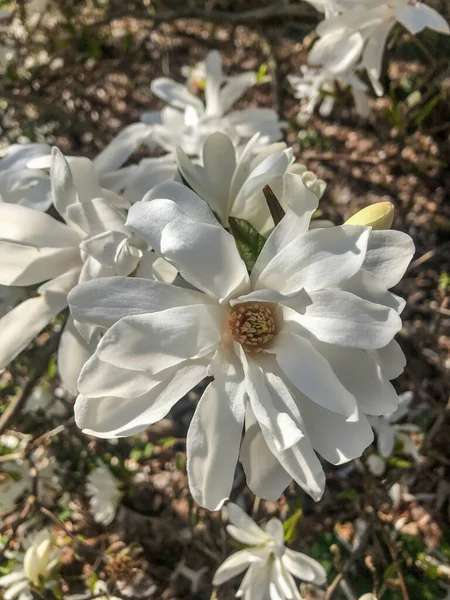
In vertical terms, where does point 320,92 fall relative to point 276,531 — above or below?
above

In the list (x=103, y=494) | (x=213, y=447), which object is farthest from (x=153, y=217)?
(x=103, y=494)

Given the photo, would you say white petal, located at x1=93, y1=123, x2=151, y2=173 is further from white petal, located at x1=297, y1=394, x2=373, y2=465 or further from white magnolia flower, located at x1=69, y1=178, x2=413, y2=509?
white petal, located at x1=297, y1=394, x2=373, y2=465

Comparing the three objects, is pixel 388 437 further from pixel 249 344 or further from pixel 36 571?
pixel 36 571

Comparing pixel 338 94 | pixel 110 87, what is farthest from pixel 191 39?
pixel 338 94

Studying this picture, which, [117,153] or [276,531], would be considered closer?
[117,153]

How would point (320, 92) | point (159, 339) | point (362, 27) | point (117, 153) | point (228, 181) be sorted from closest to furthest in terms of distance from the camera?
point (159, 339), point (228, 181), point (117, 153), point (362, 27), point (320, 92)

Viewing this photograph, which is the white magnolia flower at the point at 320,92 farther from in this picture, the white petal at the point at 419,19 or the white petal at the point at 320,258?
the white petal at the point at 320,258

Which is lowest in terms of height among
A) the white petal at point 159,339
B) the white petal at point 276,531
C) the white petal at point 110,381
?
the white petal at point 276,531

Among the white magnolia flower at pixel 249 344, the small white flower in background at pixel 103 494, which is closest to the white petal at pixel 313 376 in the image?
the white magnolia flower at pixel 249 344
